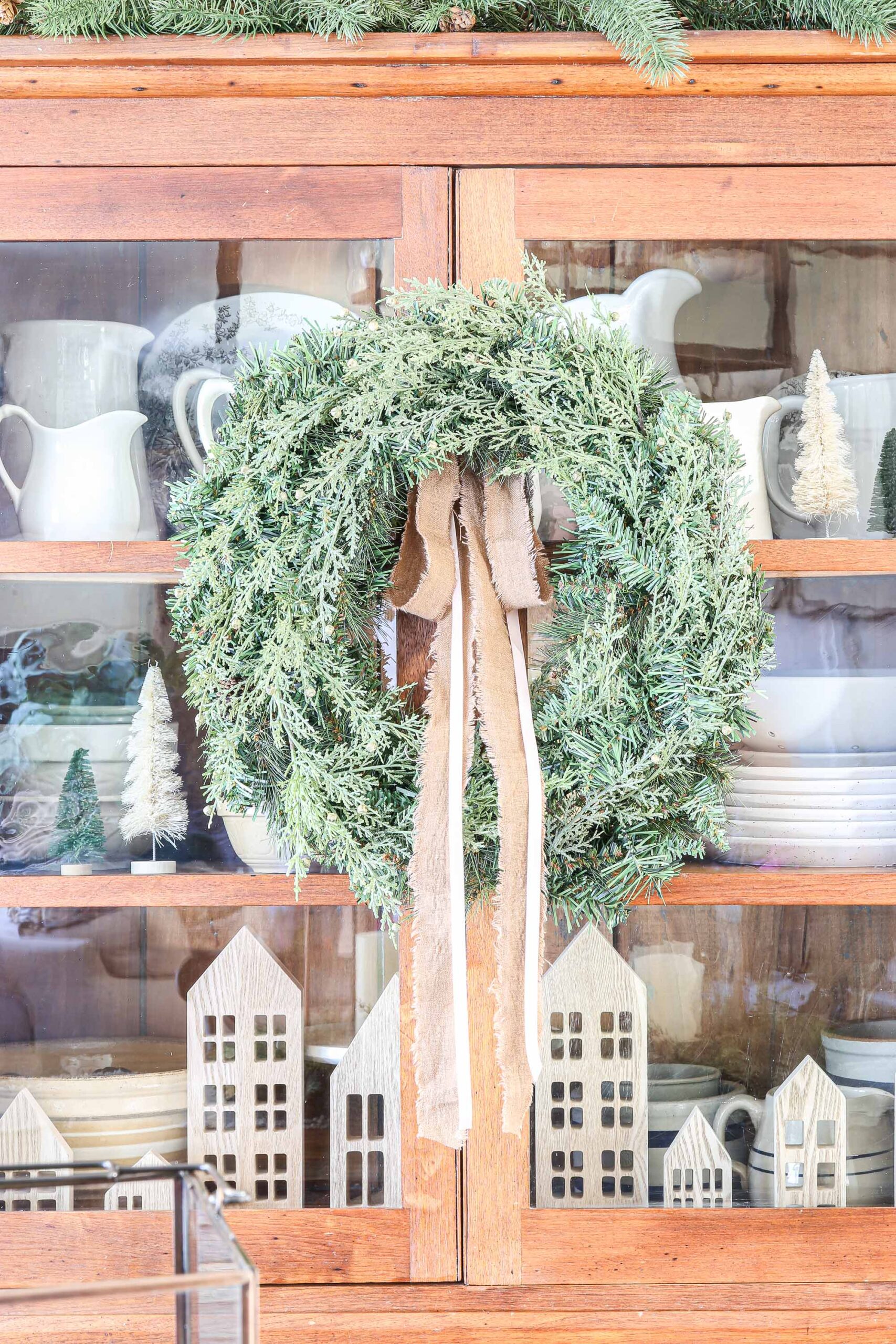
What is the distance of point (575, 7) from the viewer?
2.90ft

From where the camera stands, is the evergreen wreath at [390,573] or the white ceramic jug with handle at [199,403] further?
the white ceramic jug with handle at [199,403]

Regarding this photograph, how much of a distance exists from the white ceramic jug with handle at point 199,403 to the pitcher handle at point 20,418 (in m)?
0.12

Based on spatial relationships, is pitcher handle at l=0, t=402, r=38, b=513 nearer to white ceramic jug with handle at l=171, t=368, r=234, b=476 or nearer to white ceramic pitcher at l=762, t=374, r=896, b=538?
white ceramic jug with handle at l=171, t=368, r=234, b=476

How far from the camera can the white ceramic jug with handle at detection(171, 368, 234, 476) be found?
0.92 m

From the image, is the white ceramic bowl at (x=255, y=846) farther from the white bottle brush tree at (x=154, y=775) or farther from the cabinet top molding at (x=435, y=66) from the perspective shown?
the cabinet top molding at (x=435, y=66)

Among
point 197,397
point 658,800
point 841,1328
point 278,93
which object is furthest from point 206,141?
point 841,1328

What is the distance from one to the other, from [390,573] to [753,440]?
339 millimetres

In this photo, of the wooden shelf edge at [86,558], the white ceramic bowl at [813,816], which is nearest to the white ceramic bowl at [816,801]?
the white ceramic bowl at [813,816]

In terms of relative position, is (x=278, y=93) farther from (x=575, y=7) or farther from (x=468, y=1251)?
(x=468, y=1251)

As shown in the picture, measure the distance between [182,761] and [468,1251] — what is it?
0.46 metres

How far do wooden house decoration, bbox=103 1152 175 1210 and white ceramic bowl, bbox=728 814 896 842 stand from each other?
21.7 inches

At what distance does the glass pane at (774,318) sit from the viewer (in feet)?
2.96

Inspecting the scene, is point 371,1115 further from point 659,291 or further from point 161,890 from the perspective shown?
point 659,291

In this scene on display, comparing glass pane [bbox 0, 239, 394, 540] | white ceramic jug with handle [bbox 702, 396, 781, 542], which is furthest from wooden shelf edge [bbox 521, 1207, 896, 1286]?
glass pane [bbox 0, 239, 394, 540]
